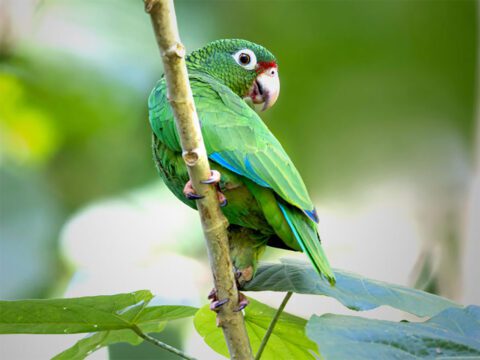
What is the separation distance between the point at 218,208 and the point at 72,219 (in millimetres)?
1993

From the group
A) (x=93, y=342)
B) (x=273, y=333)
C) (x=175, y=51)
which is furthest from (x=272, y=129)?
(x=175, y=51)

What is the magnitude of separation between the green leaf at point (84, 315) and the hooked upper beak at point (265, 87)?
2.06 feet

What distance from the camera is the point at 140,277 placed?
2688mm

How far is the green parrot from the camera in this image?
103cm

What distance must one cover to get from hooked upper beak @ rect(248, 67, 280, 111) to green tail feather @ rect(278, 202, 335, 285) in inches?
20.3

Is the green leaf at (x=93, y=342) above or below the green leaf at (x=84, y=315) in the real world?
below

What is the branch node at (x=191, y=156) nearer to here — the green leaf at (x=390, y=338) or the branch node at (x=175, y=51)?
the branch node at (x=175, y=51)

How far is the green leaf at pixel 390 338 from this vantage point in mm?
742

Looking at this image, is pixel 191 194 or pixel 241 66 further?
pixel 241 66

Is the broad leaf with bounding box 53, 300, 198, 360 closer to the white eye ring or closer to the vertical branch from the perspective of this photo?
the vertical branch

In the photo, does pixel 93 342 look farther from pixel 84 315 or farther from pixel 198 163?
pixel 198 163

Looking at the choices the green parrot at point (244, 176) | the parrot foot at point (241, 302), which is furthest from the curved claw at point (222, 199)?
the parrot foot at point (241, 302)

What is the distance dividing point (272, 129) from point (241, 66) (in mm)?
1187

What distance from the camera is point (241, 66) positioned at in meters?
1.48
